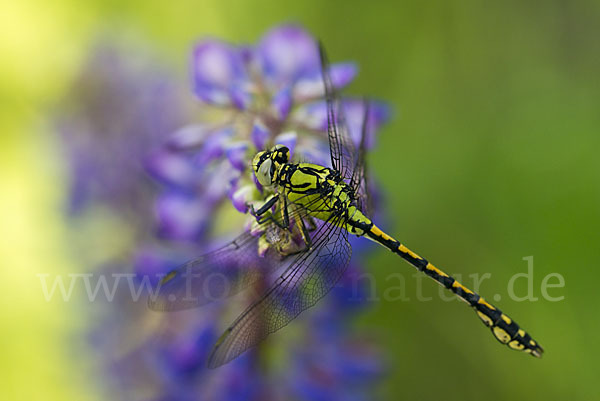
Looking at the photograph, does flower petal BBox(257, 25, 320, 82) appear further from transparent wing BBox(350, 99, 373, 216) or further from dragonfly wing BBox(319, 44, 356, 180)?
transparent wing BBox(350, 99, 373, 216)

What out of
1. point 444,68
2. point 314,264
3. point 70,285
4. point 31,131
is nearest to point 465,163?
point 444,68

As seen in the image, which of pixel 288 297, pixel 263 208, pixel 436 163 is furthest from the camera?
pixel 436 163

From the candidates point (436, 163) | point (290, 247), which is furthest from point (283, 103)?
point (436, 163)

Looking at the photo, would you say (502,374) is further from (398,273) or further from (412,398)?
(398,273)

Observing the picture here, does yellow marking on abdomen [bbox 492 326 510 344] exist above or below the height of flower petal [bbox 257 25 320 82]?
below

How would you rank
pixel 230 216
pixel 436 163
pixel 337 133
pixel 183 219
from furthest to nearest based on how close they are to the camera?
pixel 436 163 → pixel 230 216 → pixel 183 219 → pixel 337 133

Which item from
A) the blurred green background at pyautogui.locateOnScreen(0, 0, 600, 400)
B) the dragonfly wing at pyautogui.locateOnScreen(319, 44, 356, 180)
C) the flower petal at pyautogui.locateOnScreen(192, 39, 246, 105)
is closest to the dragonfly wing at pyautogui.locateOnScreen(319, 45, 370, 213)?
the dragonfly wing at pyautogui.locateOnScreen(319, 44, 356, 180)

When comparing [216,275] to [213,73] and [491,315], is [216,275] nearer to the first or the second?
[213,73]
